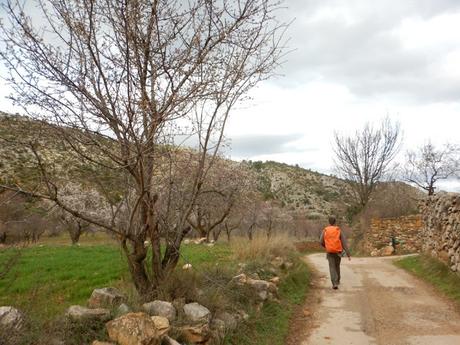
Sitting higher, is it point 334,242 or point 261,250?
point 334,242

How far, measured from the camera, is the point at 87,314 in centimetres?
502

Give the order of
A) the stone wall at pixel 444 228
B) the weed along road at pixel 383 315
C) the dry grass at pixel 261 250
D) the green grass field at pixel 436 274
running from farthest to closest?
the dry grass at pixel 261 250 → the stone wall at pixel 444 228 → the green grass field at pixel 436 274 → the weed along road at pixel 383 315

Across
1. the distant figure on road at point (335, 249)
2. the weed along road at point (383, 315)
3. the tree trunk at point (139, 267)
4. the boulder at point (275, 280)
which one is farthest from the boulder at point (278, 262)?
the tree trunk at point (139, 267)

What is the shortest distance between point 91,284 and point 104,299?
615 cm

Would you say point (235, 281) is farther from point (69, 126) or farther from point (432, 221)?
point (432, 221)

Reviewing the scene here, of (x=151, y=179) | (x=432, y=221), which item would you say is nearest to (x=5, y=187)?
(x=151, y=179)

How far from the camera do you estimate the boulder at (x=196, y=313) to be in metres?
5.86

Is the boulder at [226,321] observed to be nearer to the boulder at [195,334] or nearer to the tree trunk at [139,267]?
the boulder at [195,334]

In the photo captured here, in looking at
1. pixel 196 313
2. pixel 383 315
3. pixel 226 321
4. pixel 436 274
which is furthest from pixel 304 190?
pixel 196 313

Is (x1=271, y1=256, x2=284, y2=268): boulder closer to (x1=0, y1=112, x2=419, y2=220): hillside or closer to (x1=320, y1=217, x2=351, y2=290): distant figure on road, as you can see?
(x1=320, y1=217, x2=351, y2=290): distant figure on road

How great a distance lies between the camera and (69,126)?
5715mm

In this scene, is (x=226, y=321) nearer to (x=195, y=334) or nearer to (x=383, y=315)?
(x=195, y=334)

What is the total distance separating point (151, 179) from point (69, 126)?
A: 4.65 ft

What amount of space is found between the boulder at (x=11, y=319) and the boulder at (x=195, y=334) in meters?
1.94
